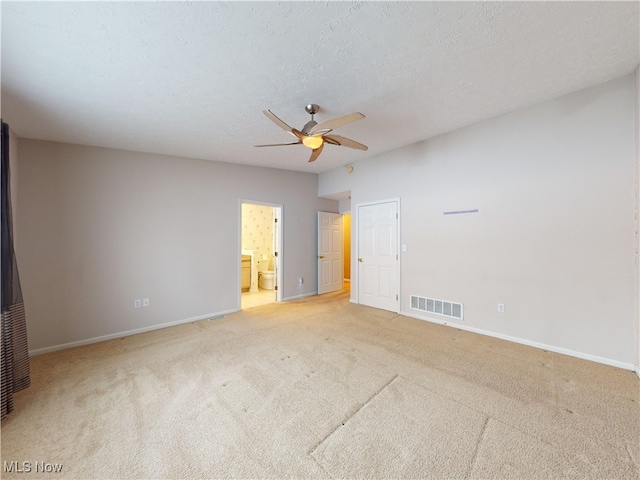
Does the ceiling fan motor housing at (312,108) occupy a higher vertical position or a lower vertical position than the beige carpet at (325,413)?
higher

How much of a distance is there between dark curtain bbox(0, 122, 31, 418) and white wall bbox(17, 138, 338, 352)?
1082 mm

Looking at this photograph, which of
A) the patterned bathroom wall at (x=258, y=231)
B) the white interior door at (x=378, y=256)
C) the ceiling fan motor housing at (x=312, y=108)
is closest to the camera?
the ceiling fan motor housing at (x=312, y=108)

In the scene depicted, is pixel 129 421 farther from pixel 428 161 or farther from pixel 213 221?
pixel 428 161

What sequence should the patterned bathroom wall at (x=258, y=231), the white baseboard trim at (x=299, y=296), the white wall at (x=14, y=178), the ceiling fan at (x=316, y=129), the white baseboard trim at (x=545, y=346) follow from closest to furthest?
the ceiling fan at (x=316, y=129) < the white baseboard trim at (x=545, y=346) < the white wall at (x=14, y=178) < the white baseboard trim at (x=299, y=296) < the patterned bathroom wall at (x=258, y=231)

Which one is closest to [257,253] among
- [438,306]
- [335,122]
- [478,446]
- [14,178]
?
[14,178]

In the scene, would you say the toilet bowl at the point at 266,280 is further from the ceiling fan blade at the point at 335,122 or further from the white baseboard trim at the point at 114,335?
the ceiling fan blade at the point at 335,122

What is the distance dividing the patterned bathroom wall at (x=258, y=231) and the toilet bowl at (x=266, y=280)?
256mm

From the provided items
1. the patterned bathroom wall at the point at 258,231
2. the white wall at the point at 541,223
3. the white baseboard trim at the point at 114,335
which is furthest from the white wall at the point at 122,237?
the white wall at the point at 541,223

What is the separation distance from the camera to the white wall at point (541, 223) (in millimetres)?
2590

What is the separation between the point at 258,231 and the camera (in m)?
7.14

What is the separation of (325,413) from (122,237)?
376 centimetres

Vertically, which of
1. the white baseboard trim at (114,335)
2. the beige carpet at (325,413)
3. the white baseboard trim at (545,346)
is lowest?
the white baseboard trim at (114,335)

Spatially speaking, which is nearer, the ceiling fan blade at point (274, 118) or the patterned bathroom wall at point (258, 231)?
the ceiling fan blade at point (274, 118)

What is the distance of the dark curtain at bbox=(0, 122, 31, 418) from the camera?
7.16ft
